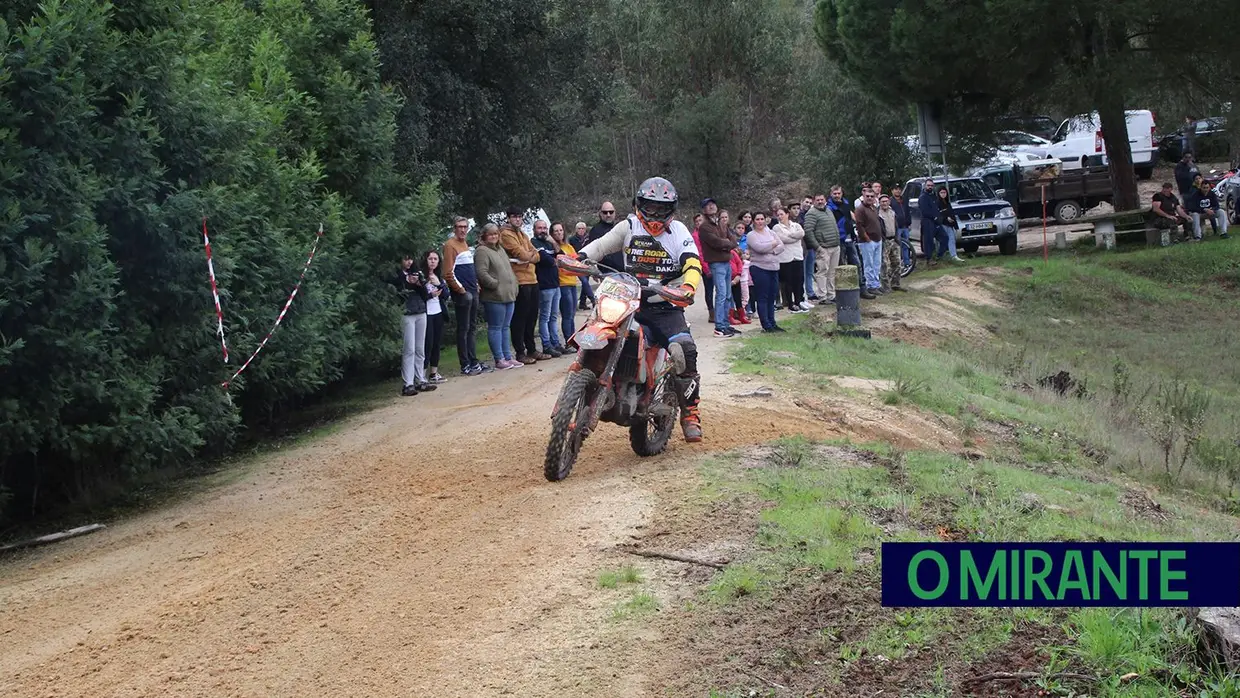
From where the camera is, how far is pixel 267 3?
59.5 feet

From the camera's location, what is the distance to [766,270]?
1916 cm

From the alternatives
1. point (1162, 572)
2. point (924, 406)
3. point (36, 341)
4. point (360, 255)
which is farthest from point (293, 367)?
point (1162, 572)

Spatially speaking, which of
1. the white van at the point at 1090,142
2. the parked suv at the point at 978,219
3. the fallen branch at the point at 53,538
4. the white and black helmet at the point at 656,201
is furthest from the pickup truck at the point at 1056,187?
the fallen branch at the point at 53,538

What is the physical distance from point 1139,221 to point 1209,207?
1.70m

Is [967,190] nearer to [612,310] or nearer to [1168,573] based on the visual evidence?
[612,310]

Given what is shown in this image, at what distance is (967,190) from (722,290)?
1744cm

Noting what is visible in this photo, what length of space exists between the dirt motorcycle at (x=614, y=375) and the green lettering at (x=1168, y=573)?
19.1 feet

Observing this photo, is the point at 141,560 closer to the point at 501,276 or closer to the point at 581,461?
the point at 581,461

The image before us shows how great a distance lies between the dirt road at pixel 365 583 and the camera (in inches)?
234

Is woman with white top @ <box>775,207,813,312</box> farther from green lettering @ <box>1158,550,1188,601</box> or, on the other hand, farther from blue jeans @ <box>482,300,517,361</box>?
green lettering @ <box>1158,550,1188,601</box>

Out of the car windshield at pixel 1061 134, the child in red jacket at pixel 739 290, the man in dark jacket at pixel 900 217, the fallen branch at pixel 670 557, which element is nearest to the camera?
the fallen branch at pixel 670 557

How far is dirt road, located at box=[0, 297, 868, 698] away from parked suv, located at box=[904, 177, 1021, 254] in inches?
901

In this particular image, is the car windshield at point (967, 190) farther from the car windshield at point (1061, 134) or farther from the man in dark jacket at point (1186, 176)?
the car windshield at point (1061, 134)

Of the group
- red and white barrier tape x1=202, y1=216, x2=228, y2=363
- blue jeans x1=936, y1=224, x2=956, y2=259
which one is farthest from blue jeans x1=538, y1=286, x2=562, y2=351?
blue jeans x1=936, y1=224, x2=956, y2=259
